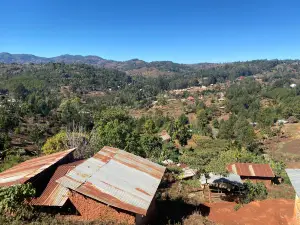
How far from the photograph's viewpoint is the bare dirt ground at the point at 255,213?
16.6 meters

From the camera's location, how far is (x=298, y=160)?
1863 inches

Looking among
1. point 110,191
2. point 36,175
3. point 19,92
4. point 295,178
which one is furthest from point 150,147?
point 19,92

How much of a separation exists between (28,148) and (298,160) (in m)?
47.2

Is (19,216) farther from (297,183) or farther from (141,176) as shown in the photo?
(297,183)

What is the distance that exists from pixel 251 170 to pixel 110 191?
1987 centimetres

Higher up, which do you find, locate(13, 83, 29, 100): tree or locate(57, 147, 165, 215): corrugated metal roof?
locate(57, 147, 165, 215): corrugated metal roof

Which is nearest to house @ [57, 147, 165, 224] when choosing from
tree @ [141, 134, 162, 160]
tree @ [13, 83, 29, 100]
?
tree @ [141, 134, 162, 160]

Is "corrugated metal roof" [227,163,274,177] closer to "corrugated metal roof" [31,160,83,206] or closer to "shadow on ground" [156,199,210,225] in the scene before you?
"shadow on ground" [156,199,210,225]

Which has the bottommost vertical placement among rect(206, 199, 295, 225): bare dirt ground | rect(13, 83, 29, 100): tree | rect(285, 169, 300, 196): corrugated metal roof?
rect(13, 83, 29, 100): tree

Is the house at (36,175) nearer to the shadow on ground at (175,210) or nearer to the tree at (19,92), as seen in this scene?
the shadow on ground at (175,210)

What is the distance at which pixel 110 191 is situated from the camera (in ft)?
39.9

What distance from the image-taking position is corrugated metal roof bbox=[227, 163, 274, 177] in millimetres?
26938

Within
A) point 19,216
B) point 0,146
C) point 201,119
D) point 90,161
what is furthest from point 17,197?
point 201,119

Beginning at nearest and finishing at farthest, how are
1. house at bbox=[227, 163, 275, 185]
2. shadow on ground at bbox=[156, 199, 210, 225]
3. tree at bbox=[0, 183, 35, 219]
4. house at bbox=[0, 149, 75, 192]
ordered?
tree at bbox=[0, 183, 35, 219] → house at bbox=[0, 149, 75, 192] → shadow on ground at bbox=[156, 199, 210, 225] → house at bbox=[227, 163, 275, 185]
